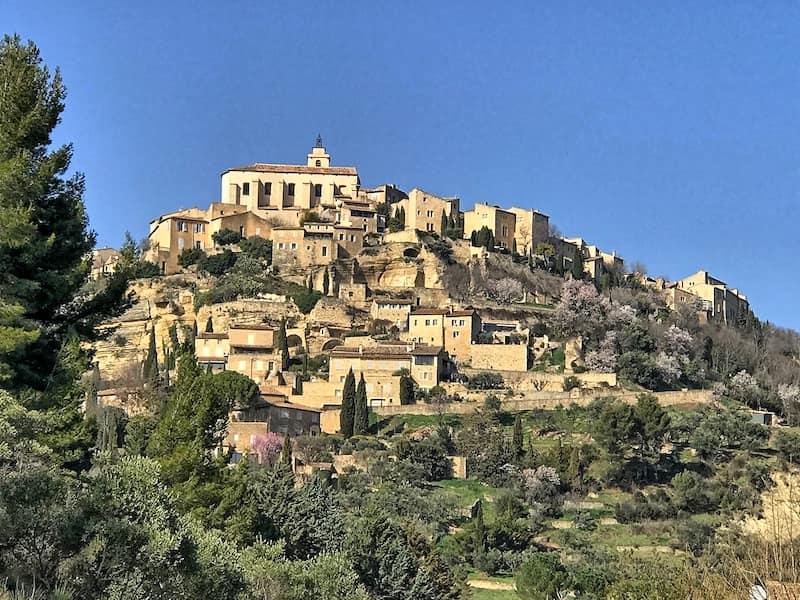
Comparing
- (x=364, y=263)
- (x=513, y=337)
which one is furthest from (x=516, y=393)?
(x=364, y=263)

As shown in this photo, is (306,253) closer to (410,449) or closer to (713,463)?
(410,449)

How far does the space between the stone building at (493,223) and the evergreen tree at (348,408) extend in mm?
23643

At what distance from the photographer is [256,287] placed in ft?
235

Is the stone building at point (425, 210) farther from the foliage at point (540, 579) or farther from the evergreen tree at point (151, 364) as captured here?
the foliage at point (540, 579)

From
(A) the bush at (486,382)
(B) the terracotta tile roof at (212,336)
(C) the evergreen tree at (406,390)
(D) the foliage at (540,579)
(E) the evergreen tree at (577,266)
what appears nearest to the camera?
(D) the foliage at (540,579)

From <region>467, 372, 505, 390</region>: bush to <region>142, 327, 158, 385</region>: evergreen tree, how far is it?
1524 cm

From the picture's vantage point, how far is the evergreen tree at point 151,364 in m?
63.4

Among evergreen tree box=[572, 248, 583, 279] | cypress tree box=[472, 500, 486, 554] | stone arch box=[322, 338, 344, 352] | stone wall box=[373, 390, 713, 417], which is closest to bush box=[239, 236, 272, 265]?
stone arch box=[322, 338, 344, 352]

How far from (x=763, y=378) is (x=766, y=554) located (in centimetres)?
6159

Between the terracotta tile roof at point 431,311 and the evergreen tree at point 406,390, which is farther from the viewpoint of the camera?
the terracotta tile roof at point 431,311

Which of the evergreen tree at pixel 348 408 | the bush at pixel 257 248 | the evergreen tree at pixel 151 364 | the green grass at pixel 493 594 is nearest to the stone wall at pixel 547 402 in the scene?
the evergreen tree at pixel 348 408

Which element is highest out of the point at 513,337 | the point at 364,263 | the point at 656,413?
the point at 364,263

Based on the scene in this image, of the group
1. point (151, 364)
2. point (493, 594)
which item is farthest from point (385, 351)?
point (493, 594)

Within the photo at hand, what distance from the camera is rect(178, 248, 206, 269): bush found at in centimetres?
7694
